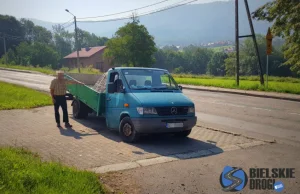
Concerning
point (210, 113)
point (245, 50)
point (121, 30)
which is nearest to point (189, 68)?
point (245, 50)

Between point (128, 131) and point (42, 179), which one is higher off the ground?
point (128, 131)

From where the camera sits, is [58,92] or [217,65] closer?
[58,92]

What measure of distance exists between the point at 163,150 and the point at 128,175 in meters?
1.78

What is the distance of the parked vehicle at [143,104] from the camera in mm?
7133

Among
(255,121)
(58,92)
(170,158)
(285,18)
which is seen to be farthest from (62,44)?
(170,158)

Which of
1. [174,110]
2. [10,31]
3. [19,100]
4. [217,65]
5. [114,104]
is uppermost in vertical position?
[10,31]

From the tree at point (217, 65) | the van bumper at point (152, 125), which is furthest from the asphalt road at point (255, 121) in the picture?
the tree at point (217, 65)

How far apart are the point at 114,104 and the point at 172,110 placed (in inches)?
67.0

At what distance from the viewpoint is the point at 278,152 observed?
6.68 m

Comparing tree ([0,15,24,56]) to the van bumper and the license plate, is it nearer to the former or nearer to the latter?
the van bumper

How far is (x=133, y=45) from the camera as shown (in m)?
52.8

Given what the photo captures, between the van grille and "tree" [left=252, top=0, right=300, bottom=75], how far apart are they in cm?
1564

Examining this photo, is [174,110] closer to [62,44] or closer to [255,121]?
[255,121]

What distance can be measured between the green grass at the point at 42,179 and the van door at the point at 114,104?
2.93 meters
